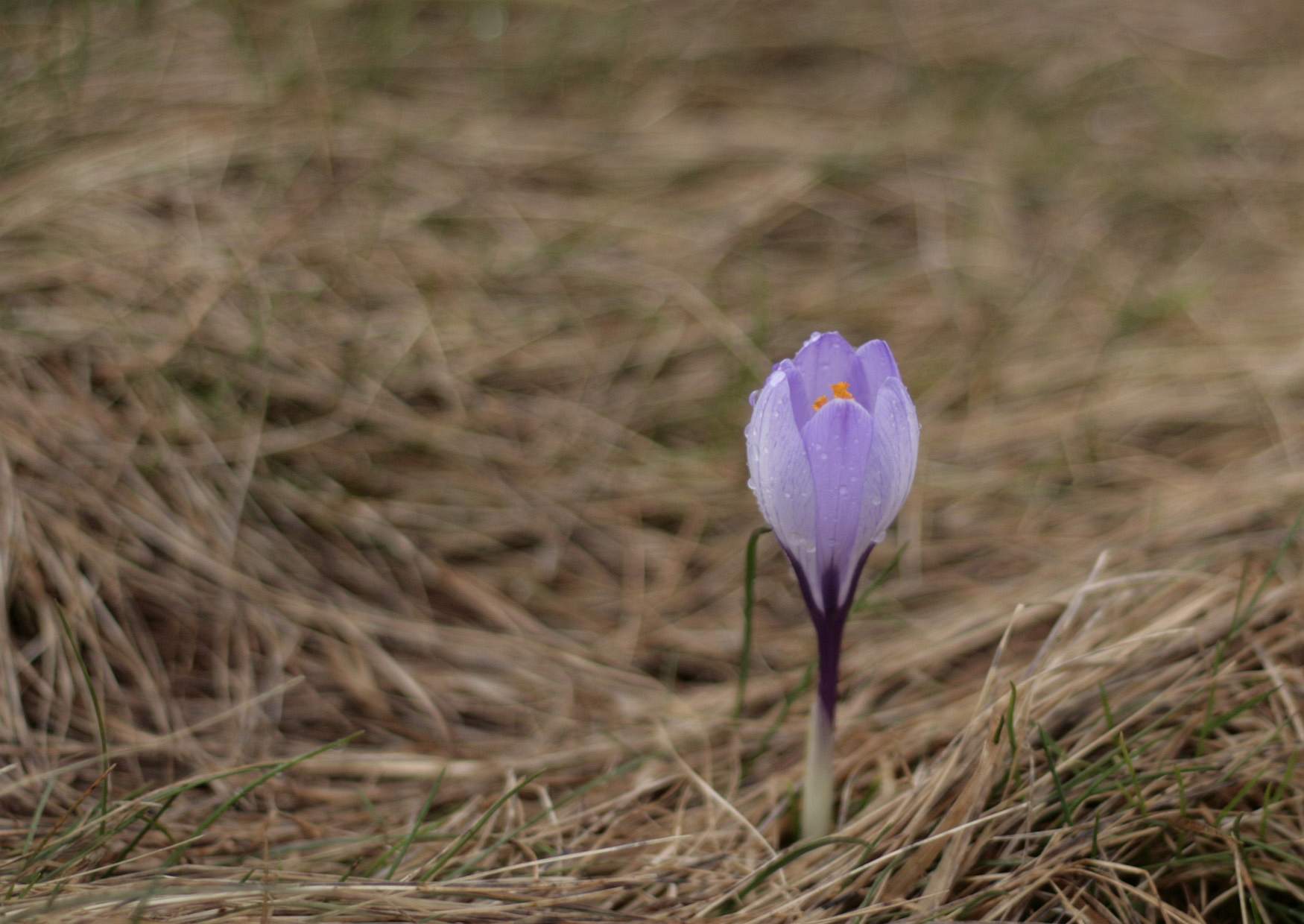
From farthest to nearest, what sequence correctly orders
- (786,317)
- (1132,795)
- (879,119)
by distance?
1. (879,119)
2. (786,317)
3. (1132,795)

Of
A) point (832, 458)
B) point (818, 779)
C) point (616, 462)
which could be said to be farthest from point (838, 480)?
point (616, 462)

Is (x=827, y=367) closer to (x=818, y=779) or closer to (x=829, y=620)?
(x=829, y=620)

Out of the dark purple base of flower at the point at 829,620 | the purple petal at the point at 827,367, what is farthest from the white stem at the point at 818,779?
the purple petal at the point at 827,367

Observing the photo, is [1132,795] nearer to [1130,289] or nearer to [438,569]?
[438,569]

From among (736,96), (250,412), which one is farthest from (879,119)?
(250,412)

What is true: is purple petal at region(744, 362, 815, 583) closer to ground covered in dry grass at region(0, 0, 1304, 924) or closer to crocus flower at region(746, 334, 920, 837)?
crocus flower at region(746, 334, 920, 837)

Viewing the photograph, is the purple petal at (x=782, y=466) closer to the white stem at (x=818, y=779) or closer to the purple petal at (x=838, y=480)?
the purple petal at (x=838, y=480)

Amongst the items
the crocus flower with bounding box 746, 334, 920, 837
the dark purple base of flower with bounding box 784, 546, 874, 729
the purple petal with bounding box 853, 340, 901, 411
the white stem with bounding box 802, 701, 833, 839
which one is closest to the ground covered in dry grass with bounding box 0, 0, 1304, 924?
the white stem with bounding box 802, 701, 833, 839
